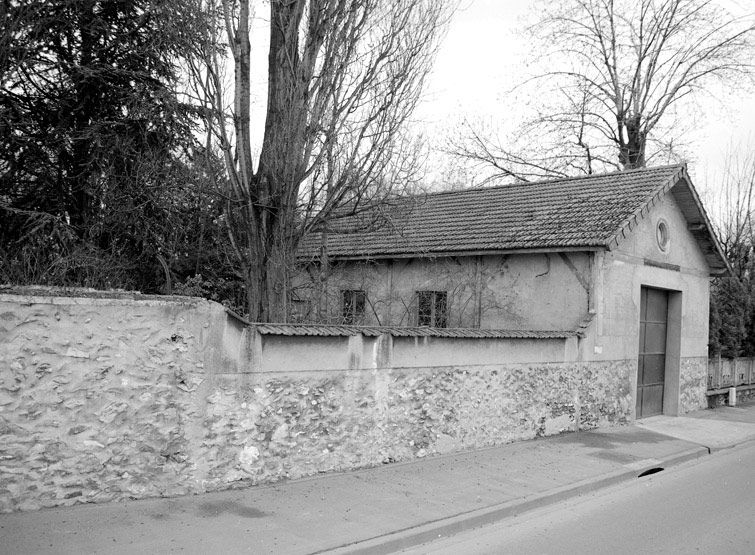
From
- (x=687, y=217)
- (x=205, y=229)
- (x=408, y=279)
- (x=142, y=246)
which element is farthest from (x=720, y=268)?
(x=142, y=246)

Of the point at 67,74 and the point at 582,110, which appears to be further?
the point at 582,110

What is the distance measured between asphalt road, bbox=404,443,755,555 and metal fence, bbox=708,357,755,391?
9.40m

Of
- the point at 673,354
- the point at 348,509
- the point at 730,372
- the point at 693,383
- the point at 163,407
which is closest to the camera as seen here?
the point at 163,407

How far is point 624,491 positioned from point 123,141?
9.32 metres

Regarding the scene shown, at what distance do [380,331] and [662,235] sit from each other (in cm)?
951

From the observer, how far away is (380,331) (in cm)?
956

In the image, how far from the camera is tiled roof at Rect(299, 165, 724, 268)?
1399 centimetres

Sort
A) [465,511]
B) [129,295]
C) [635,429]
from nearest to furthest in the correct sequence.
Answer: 1. [129,295]
2. [465,511]
3. [635,429]

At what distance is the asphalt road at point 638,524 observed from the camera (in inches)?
272

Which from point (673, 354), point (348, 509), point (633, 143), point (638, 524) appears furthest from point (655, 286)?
point (633, 143)

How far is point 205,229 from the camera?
1448cm

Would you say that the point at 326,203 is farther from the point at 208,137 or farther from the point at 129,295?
the point at 129,295

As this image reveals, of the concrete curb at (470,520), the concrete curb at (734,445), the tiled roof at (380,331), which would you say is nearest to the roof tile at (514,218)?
the tiled roof at (380,331)

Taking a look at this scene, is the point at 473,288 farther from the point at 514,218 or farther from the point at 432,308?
the point at 514,218
